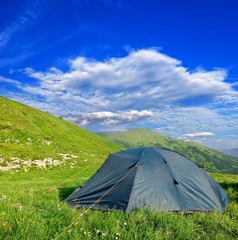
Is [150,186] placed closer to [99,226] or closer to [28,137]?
[99,226]

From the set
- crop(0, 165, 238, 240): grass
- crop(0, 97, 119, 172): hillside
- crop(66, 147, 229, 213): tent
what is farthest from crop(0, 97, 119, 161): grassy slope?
crop(0, 165, 238, 240): grass

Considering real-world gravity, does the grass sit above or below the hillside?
below

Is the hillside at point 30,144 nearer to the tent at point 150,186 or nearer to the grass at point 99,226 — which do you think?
the tent at point 150,186

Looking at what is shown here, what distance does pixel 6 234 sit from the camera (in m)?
5.82

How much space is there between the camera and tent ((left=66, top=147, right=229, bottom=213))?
11430 mm

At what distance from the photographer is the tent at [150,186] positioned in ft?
37.5

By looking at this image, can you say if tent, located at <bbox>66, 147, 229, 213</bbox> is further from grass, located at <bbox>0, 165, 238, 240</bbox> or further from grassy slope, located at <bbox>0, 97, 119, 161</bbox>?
grassy slope, located at <bbox>0, 97, 119, 161</bbox>

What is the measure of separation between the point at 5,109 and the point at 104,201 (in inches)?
3188

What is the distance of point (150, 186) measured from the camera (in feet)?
38.9

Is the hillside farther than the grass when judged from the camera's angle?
Yes

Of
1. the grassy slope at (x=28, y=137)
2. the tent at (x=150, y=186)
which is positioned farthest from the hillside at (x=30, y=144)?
the tent at (x=150, y=186)

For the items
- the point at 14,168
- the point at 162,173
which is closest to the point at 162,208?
the point at 162,173

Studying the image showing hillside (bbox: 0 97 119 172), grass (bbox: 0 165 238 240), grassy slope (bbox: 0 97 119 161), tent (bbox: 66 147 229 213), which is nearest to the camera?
grass (bbox: 0 165 238 240)

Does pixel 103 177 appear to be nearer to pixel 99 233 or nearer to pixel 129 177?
pixel 129 177
